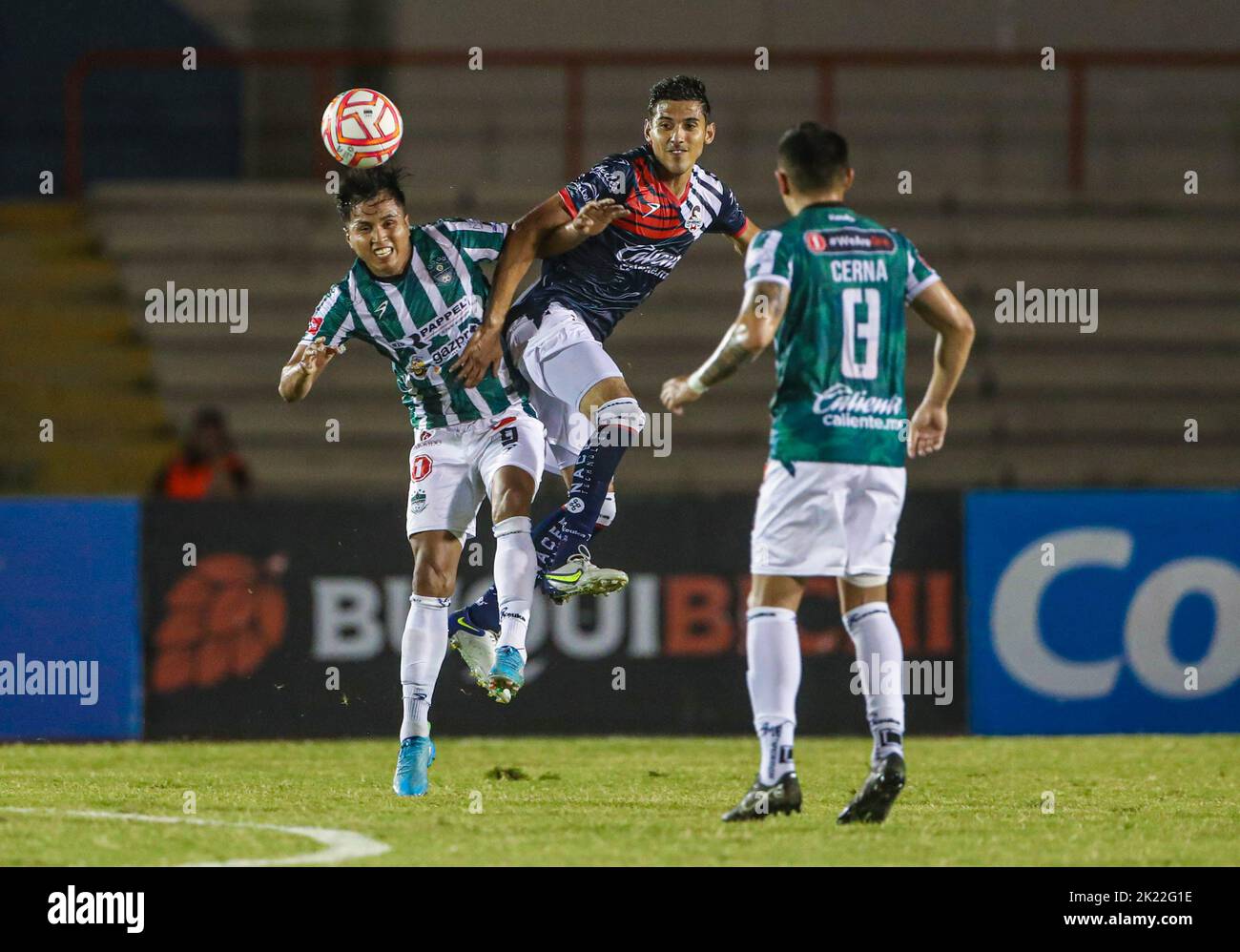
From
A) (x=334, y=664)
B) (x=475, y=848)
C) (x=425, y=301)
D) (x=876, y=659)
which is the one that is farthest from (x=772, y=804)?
(x=334, y=664)

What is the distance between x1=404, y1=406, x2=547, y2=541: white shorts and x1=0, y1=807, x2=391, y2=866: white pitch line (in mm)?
1483

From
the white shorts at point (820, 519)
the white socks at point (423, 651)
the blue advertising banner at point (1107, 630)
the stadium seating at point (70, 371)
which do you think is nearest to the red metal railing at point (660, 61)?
the stadium seating at point (70, 371)

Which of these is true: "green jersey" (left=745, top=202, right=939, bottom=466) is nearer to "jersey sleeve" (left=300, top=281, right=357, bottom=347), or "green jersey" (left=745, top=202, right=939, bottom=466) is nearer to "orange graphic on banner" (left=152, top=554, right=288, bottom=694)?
"jersey sleeve" (left=300, top=281, right=357, bottom=347)

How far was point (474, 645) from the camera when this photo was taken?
26.0 feet

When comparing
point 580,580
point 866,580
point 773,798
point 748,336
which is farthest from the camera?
point 580,580

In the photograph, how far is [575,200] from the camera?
7648 millimetres

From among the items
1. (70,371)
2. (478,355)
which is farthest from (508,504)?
(70,371)

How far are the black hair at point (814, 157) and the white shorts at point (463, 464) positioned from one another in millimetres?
1736

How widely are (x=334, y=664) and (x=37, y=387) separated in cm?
519

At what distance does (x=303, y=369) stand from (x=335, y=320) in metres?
0.27

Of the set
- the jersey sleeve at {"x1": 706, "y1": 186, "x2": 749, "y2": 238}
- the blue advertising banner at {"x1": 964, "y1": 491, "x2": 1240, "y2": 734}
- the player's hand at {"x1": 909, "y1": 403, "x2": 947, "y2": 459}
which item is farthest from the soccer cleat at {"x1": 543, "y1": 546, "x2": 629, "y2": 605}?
the blue advertising banner at {"x1": 964, "y1": 491, "x2": 1240, "y2": 734}

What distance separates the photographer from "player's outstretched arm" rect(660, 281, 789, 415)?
6.12 metres

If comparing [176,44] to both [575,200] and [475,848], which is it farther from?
[475,848]

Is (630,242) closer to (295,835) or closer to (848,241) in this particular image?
(848,241)
